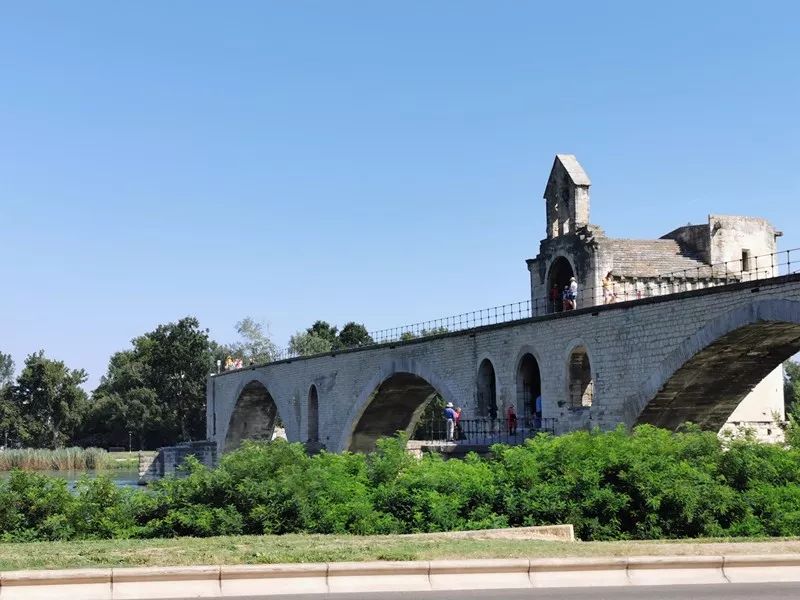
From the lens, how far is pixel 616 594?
30.7ft

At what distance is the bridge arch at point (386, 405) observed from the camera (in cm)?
4404

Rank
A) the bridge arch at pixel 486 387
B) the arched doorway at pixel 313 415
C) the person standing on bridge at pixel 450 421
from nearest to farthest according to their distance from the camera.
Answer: the person standing on bridge at pixel 450 421, the bridge arch at pixel 486 387, the arched doorway at pixel 313 415

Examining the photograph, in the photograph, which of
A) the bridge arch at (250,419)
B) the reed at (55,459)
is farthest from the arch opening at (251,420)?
the reed at (55,459)

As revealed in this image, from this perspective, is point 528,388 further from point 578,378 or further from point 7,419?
point 7,419

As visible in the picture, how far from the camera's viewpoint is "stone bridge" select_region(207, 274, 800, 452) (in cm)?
2291

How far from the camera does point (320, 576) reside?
32.5ft

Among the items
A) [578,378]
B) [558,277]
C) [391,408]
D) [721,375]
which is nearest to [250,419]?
[391,408]

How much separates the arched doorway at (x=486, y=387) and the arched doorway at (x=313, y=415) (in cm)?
1878

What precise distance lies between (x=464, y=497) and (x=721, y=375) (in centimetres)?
1214

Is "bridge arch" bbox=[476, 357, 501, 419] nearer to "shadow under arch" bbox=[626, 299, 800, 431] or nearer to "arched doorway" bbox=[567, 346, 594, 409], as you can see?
"arched doorway" bbox=[567, 346, 594, 409]

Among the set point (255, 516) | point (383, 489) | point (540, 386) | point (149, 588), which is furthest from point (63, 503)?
point (540, 386)

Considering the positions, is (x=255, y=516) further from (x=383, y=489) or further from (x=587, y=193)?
(x=587, y=193)

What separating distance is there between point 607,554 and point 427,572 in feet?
7.23

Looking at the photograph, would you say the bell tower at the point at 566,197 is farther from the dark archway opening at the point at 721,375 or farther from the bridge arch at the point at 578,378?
the dark archway opening at the point at 721,375
